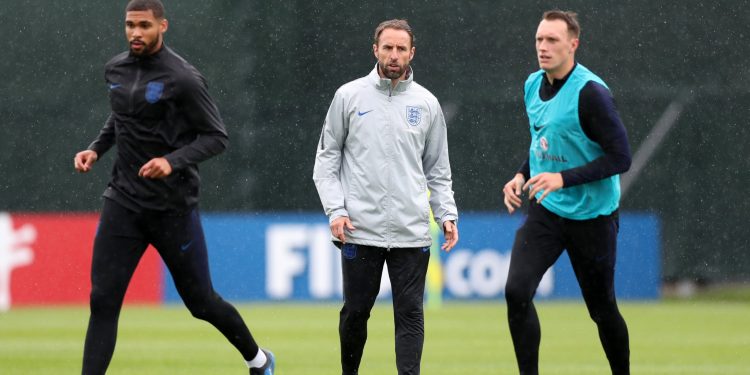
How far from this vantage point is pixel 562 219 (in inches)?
305

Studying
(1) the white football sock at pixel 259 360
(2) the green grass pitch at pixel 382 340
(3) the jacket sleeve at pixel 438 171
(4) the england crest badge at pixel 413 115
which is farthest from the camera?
(2) the green grass pitch at pixel 382 340

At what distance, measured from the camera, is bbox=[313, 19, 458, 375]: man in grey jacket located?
761 cm

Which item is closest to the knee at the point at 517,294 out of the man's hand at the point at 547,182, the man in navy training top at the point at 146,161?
the man's hand at the point at 547,182

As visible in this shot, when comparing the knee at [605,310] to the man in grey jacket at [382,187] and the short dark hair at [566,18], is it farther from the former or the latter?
the short dark hair at [566,18]

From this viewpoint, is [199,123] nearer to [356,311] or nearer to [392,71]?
[392,71]

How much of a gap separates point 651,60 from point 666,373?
1293 centimetres

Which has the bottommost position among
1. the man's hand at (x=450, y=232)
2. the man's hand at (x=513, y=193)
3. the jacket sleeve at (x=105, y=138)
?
the man's hand at (x=450, y=232)

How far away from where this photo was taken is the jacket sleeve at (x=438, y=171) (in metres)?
7.82

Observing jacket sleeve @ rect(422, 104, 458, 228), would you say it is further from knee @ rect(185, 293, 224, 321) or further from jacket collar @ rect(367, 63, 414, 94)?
knee @ rect(185, 293, 224, 321)

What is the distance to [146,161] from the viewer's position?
728 centimetres

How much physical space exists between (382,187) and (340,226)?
32cm

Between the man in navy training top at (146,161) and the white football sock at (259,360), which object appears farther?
the white football sock at (259,360)

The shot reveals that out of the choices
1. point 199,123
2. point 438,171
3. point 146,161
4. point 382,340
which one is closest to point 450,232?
point 438,171

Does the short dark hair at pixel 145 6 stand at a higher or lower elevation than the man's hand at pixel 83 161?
higher
